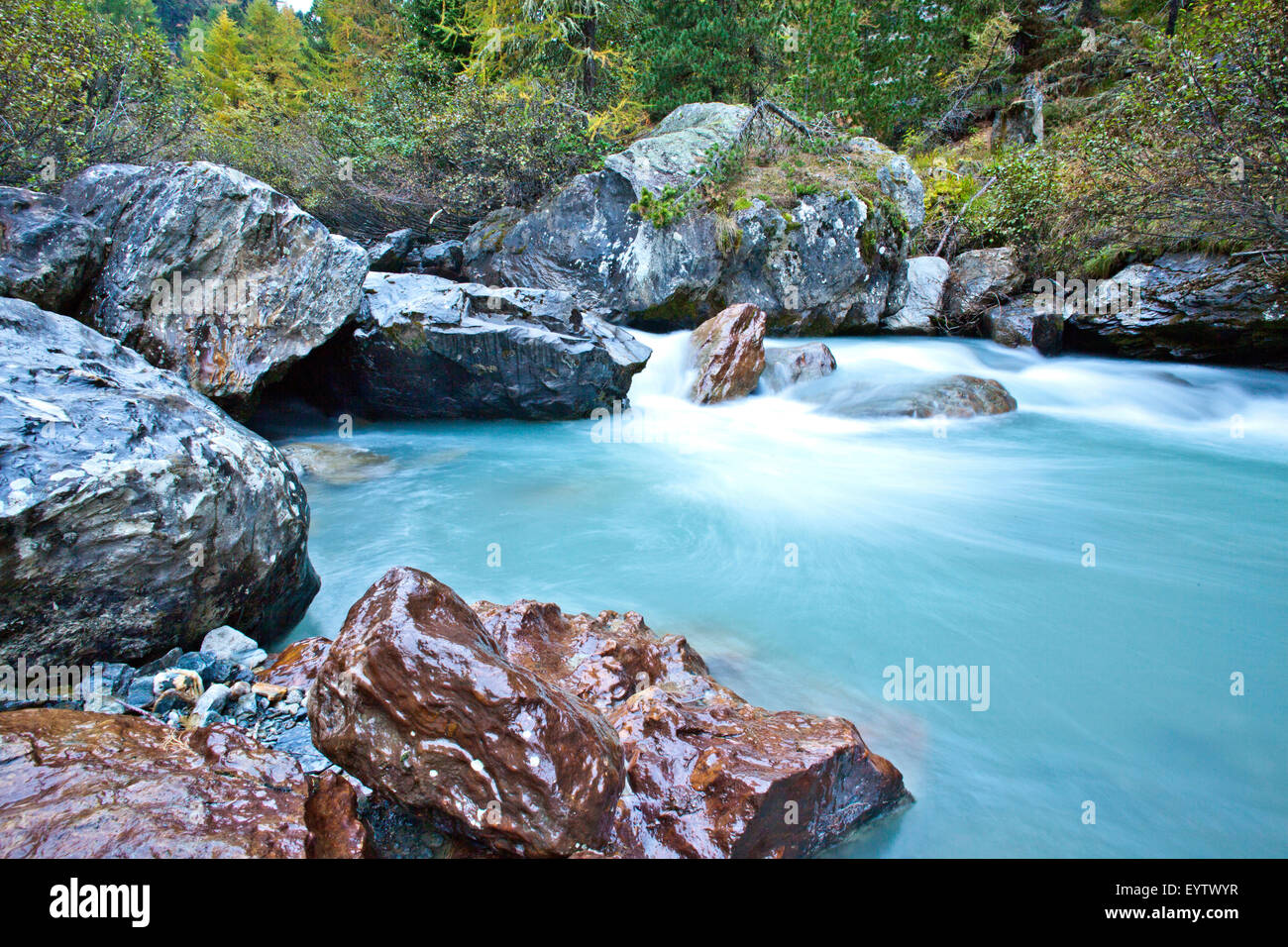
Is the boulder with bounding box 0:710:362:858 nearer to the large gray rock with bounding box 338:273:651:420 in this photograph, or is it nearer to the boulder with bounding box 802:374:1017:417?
the large gray rock with bounding box 338:273:651:420

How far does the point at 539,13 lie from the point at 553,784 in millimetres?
17046

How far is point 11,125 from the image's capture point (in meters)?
6.92

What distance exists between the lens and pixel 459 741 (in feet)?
6.19

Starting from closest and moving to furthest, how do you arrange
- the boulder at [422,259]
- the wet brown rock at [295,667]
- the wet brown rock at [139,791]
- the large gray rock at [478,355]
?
the wet brown rock at [139,791]
the wet brown rock at [295,667]
the large gray rock at [478,355]
the boulder at [422,259]

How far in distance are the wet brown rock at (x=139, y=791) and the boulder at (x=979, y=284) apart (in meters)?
13.5

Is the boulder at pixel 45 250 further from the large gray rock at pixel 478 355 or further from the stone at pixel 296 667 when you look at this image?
the stone at pixel 296 667

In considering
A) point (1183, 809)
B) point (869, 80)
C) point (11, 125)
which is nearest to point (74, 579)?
point (1183, 809)

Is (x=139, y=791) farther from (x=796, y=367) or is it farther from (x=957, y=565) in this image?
(x=796, y=367)

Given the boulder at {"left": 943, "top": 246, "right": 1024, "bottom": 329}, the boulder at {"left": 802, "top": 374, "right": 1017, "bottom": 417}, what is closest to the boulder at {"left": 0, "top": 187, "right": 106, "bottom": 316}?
the boulder at {"left": 802, "top": 374, "right": 1017, "bottom": 417}

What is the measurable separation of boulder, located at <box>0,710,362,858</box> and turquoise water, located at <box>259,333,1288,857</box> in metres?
1.78

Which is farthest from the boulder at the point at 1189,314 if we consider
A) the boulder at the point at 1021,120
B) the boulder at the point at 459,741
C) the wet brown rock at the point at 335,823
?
the wet brown rock at the point at 335,823

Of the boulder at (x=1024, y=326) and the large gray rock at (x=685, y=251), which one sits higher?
the large gray rock at (x=685, y=251)

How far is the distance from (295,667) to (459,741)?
4.86ft

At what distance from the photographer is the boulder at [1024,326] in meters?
11.0
